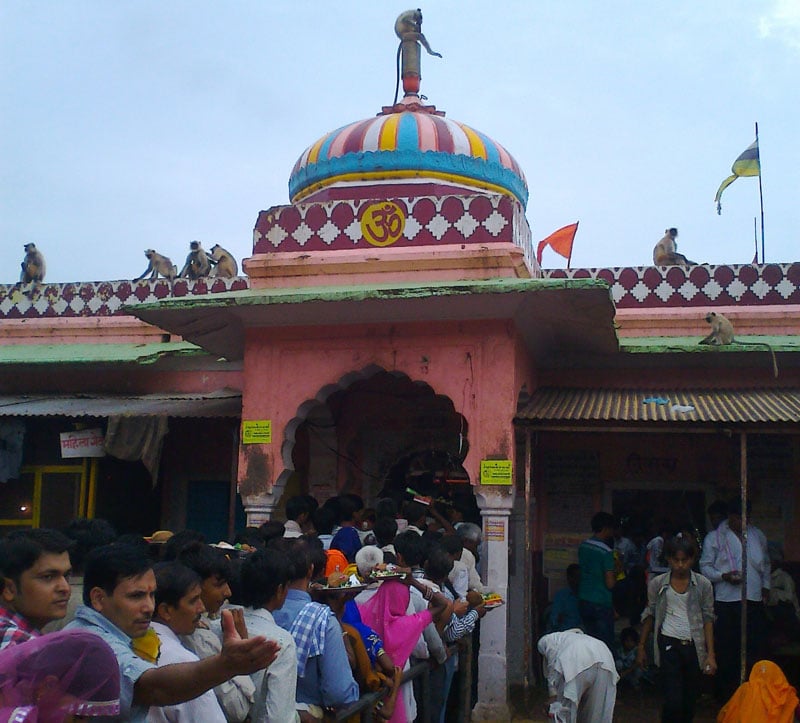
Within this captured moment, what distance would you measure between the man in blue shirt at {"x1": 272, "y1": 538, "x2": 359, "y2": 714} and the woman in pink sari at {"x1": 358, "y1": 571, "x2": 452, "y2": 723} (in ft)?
2.68

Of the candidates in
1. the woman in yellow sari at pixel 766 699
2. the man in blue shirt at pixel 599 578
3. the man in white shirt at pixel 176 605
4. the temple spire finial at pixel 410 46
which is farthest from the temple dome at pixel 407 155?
the man in white shirt at pixel 176 605

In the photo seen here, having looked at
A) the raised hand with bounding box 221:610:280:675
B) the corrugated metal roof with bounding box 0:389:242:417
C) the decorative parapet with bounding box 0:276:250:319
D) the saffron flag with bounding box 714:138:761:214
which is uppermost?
the saffron flag with bounding box 714:138:761:214

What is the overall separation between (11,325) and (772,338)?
9527 mm

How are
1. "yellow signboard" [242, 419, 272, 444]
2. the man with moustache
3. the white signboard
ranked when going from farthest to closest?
the white signboard, "yellow signboard" [242, 419, 272, 444], the man with moustache

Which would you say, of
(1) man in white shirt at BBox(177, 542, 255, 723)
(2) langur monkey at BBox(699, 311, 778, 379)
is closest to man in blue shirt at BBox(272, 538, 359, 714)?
(1) man in white shirt at BBox(177, 542, 255, 723)

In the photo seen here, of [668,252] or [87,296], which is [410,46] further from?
[87,296]

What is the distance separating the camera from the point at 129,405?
10023 mm

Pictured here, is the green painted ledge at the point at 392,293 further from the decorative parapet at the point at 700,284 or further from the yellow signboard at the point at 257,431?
the decorative parapet at the point at 700,284

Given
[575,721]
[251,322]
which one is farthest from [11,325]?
[575,721]

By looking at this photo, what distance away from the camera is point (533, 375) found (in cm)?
956

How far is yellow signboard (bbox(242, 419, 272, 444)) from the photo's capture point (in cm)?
856

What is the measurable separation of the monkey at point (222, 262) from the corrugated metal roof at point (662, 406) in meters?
5.32

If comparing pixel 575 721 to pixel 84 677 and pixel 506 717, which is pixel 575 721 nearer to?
pixel 506 717

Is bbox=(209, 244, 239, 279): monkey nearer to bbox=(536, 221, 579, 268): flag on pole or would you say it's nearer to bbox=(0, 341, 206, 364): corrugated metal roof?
bbox=(0, 341, 206, 364): corrugated metal roof
